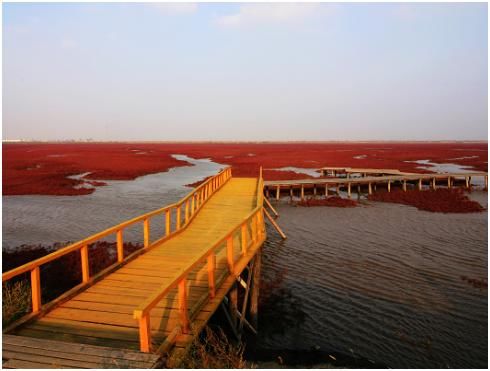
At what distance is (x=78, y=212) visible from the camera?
743 inches

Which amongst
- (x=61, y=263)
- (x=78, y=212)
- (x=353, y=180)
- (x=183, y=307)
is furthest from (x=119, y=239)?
(x=353, y=180)

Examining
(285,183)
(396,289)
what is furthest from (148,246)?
(285,183)

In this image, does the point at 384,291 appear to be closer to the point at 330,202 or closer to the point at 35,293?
the point at 35,293

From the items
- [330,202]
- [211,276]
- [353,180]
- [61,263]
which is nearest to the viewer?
[211,276]

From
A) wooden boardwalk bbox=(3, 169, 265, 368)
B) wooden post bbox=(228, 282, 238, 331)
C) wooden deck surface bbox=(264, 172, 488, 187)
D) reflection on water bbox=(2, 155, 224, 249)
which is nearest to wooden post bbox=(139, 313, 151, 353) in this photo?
wooden boardwalk bbox=(3, 169, 265, 368)

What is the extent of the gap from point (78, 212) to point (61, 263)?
8236 mm

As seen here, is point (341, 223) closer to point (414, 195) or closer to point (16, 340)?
point (414, 195)

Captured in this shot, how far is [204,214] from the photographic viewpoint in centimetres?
1258

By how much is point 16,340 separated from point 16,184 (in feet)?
93.0

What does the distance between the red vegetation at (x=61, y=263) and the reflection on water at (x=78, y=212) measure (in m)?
0.94

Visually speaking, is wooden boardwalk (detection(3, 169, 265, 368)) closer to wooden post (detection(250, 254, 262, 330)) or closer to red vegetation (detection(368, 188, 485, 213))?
wooden post (detection(250, 254, 262, 330))

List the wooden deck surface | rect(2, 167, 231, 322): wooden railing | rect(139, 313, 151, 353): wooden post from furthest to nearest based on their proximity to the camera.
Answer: the wooden deck surface → rect(2, 167, 231, 322): wooden railing → rect(139, 313, 151, 353): wooden post

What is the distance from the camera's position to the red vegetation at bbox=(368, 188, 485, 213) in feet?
63.0

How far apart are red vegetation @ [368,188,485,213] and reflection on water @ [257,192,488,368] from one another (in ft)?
10.4
